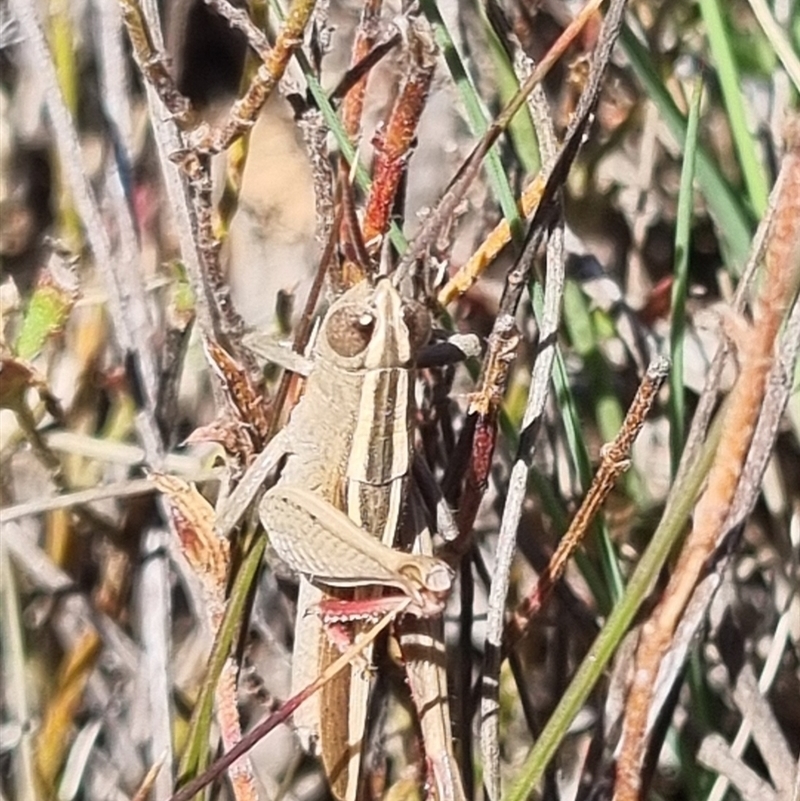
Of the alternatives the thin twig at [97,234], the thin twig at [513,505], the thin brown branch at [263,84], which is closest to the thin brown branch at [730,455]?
the thin twig at [513,505]

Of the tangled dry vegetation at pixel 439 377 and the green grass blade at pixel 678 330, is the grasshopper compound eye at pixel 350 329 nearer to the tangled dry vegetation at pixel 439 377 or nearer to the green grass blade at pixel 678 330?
the tangled dry vegetation at pixel 439 377

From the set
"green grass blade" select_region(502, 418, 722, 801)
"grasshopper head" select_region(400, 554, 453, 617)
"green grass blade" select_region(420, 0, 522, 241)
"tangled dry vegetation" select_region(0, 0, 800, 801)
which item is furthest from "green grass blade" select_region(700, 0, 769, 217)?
"grasshopper head" select_region(400, 554, 453, 617)

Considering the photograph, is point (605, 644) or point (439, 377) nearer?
point (605, 644)

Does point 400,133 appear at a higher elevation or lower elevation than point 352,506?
higher

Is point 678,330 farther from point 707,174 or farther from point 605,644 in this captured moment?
point 605,644

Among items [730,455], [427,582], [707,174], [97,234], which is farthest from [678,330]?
[97,234]

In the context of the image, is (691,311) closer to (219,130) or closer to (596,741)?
(596,741)
